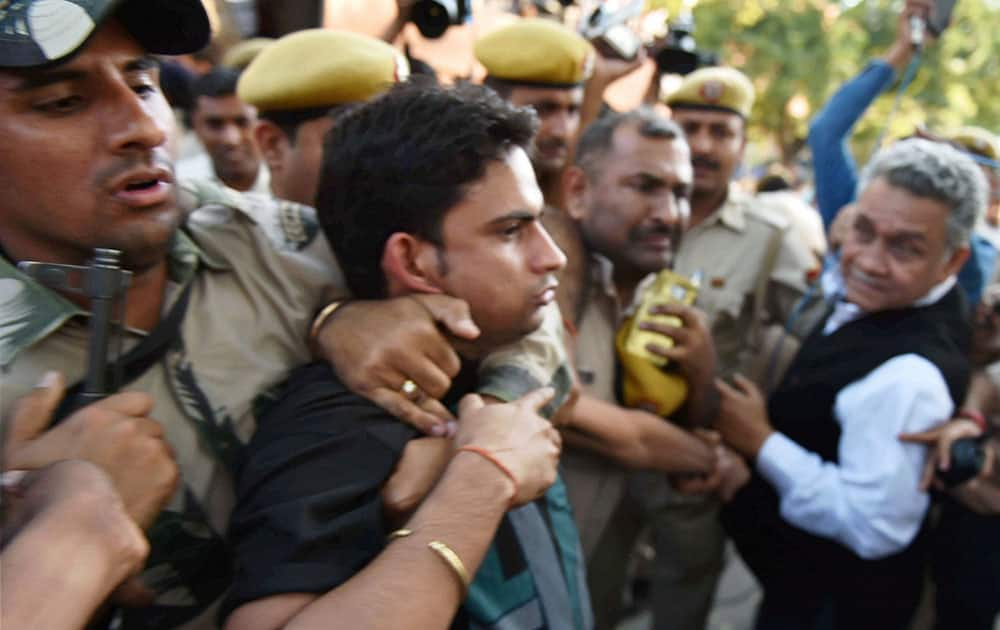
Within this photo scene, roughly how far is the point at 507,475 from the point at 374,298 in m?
0.54

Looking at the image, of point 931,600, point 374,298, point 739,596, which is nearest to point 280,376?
point 374,298

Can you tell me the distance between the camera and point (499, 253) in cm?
148

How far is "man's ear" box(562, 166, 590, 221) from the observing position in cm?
259

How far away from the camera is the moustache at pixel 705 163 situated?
3576 mm

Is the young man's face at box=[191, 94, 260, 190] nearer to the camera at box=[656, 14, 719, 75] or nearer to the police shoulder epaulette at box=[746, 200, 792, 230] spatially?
the camera at box=[656, 14, 719, 75]

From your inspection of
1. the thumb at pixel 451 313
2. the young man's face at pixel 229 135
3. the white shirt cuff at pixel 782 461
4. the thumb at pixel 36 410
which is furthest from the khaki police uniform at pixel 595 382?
the young man's face at pixel 229 135

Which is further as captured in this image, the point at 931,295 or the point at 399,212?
the point at 931,295

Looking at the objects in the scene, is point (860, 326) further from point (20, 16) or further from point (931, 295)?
point (20, 16)

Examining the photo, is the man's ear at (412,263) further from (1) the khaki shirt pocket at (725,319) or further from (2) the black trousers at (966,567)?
(2) the black trousers at (966,567)

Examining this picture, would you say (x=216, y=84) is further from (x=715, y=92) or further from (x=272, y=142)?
(x=715, y=92)

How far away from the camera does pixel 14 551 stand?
0.87 m

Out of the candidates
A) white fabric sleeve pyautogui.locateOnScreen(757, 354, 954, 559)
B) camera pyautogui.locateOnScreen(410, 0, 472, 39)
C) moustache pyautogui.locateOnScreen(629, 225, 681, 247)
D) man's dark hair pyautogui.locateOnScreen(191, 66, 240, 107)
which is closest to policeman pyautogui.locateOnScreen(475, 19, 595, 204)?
camera pyautogui.locateOnScreen(410, 0, 472, 39)

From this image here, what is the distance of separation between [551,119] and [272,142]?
3.88 feet

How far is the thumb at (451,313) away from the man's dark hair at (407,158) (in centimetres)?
12
